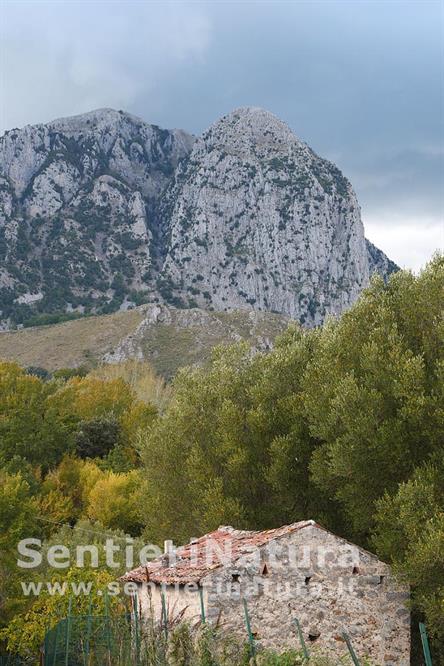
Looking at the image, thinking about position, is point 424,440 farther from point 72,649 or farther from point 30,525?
point 30,525

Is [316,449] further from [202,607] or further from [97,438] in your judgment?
[97,438]

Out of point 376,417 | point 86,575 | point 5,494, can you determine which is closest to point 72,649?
point 86,575

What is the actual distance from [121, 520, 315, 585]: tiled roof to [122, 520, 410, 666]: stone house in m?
0.04

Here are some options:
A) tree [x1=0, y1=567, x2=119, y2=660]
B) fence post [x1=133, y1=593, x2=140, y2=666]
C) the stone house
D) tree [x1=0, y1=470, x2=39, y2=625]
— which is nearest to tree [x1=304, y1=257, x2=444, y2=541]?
the stone house

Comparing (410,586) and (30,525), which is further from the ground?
(30,525)

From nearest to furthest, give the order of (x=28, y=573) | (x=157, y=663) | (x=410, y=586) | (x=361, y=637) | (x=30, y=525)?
(x=157, y=663), (x=361, y=637), (x=410, y=586), (x=28, y=573), (x=30, y=525)

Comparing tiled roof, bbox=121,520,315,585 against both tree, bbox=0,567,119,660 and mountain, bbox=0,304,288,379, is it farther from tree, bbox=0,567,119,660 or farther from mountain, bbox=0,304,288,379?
mountain, bbox=0,304,288,379

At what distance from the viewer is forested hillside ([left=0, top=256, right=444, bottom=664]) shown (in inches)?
631

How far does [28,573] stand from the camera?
26.8 m

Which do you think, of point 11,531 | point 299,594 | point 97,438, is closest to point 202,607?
point 299,594

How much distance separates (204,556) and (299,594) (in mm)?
2280

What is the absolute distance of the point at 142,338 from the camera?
13850 centimetres

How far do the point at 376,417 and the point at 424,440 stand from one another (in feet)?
4.32

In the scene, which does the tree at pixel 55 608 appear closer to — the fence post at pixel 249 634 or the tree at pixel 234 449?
the tree at pixel 234 449
